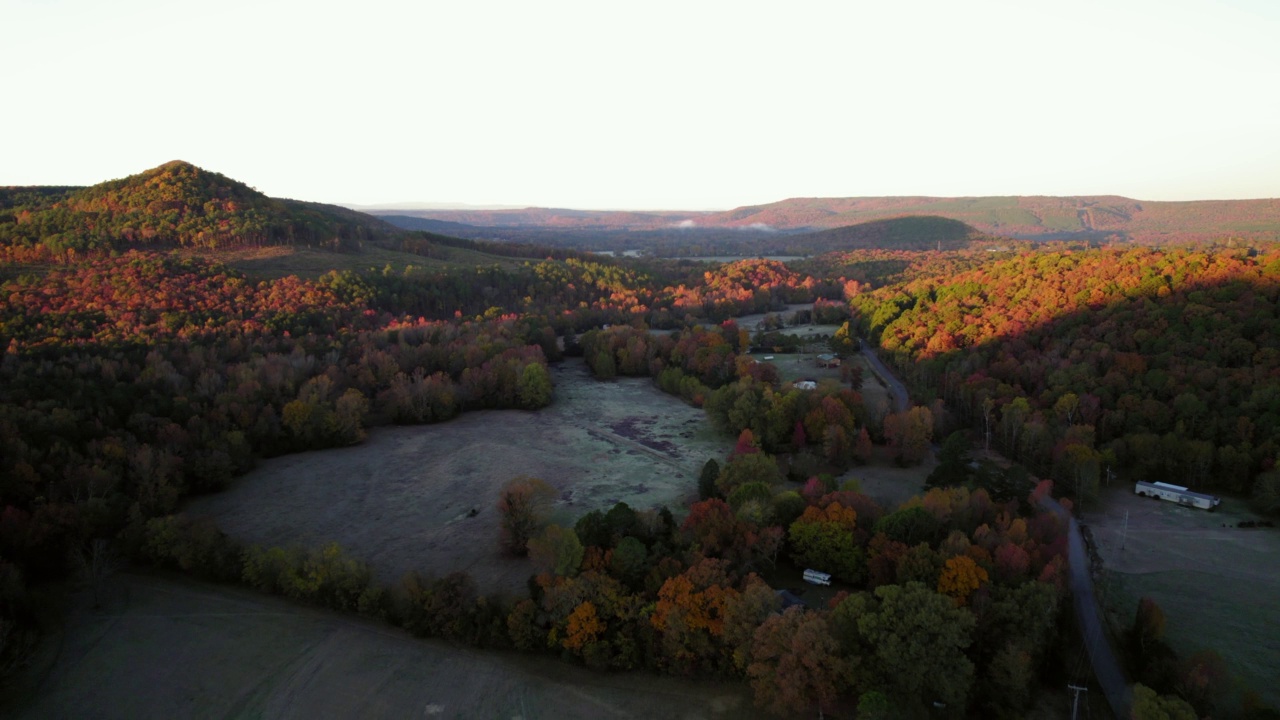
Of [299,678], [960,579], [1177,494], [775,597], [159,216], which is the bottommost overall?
[299,678]

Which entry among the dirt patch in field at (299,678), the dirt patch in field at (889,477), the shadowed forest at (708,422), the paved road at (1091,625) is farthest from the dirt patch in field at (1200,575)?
the dirt patch in field at (299,678)

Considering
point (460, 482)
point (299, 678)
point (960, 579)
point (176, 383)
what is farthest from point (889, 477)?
point (176, 383)

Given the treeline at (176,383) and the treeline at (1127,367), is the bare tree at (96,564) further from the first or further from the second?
the treeline at (1127,367)

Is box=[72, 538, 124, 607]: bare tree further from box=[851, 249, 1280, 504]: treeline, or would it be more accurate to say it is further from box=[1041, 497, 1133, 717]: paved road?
box=[851, 249, 1280, 504]: treeline

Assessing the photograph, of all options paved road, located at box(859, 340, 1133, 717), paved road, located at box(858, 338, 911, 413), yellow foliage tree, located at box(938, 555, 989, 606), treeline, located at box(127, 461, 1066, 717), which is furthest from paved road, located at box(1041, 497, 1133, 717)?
paved road, located at box(858, 338, 911, 413)

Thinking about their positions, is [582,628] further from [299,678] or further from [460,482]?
[460,482]

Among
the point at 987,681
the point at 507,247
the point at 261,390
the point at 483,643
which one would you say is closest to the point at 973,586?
the point at 987,681
